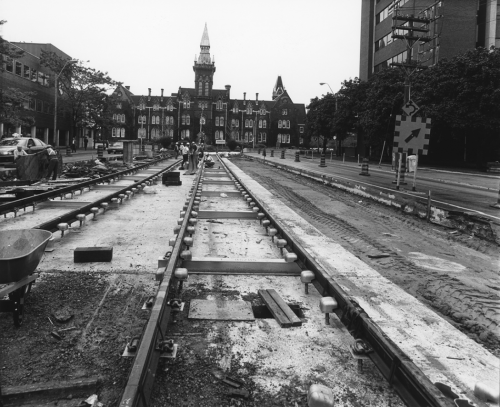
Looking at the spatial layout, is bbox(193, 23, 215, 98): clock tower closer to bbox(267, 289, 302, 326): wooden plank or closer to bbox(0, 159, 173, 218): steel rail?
bbox(0, 159, 173, 218): steel rail

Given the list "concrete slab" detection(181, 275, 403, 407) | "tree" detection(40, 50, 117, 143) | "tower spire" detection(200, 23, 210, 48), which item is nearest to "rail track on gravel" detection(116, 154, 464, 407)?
"concrete slab" detection(181, 275, 403, 407)

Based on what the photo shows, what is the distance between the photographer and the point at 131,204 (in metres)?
10.5

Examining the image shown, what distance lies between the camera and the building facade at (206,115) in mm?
109625

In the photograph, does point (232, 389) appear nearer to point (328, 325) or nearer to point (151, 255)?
point (328, 325)

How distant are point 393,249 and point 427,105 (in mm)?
32680

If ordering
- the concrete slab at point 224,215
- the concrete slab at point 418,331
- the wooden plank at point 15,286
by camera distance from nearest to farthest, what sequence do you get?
1. the concrete slab at point 418,331
2. the wooden plank at point 15,286
3. the concrete slab at point 224,215

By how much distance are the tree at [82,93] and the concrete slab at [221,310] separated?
56357 mm

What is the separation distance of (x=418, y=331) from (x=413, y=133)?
11347 millimetres

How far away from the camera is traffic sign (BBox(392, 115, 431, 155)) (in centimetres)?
1352

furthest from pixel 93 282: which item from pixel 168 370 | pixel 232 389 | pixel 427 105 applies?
pixel 427 105

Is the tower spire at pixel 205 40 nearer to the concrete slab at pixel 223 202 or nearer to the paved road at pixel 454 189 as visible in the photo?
the paved road at pixel 454 189

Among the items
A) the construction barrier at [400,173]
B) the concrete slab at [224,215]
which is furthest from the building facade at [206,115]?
the concrete slab at [224,215]

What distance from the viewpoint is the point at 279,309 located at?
3.70m

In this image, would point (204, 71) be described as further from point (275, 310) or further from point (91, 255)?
point (275, 310)
